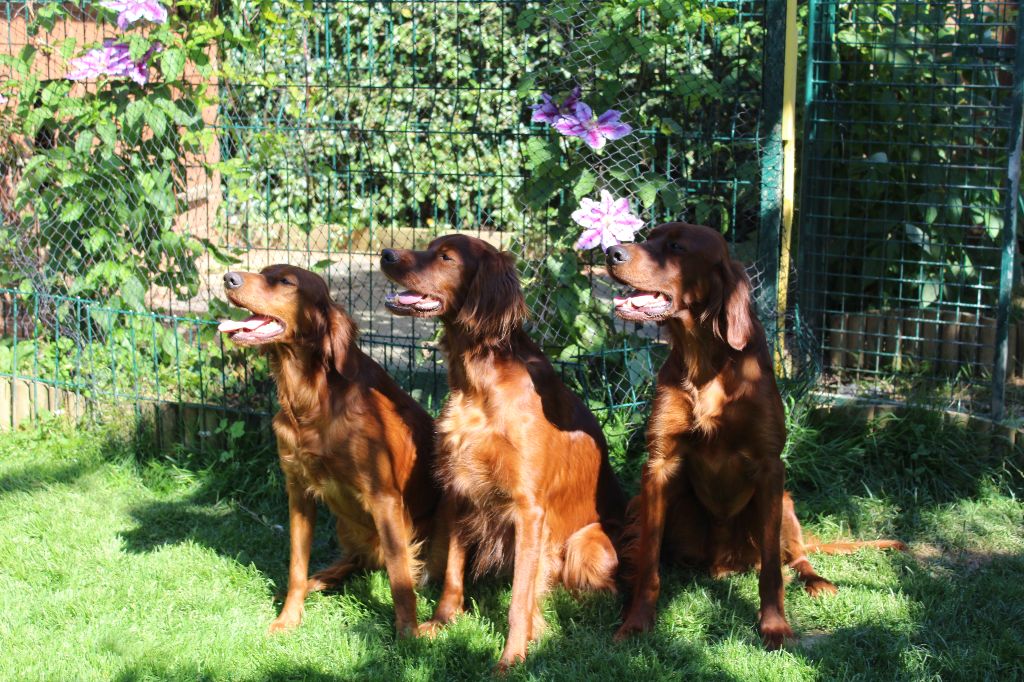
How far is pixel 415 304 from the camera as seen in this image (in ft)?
11.9

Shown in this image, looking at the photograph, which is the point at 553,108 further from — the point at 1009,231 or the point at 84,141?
the point at 84,141

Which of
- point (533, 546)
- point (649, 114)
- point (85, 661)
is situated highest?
point (649, 114)

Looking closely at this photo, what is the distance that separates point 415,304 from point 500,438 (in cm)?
53

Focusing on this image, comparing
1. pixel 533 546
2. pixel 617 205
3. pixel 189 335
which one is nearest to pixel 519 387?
pixel 533 546

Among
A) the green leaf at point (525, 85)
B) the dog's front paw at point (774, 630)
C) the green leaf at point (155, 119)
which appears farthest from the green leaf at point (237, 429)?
the dog's front paw at point (774, 630)

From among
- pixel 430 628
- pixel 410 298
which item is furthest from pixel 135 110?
pixel 430 628

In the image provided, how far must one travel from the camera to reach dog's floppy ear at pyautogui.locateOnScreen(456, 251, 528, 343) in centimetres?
367

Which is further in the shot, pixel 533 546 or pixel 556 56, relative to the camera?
pixel 556 56

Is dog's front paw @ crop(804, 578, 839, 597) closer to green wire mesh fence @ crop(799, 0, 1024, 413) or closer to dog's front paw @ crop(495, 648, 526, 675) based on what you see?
dog's front paw @ crop(495, 648, 526, 675)

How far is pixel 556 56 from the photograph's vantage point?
5.23 meters

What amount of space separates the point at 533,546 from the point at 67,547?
1.99 metres

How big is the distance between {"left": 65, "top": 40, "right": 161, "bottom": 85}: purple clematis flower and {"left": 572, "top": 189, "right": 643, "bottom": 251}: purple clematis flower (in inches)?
84.7

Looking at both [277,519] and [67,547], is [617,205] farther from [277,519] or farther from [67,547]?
[67,547]

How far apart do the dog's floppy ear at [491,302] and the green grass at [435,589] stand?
3.32 feet
